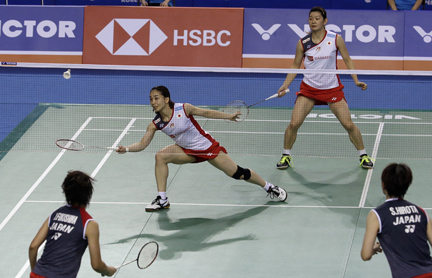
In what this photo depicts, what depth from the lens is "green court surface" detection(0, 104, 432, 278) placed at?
7562 millimetres

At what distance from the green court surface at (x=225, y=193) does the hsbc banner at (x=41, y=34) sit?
6.49 ft

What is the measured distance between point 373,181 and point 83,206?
540cm

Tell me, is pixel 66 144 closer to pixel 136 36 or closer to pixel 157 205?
pixel 157 205

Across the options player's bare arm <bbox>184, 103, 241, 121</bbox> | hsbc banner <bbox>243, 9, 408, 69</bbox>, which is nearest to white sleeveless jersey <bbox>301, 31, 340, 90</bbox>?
player's bare arm <bbox>184, 103, 241, 121</bbox>

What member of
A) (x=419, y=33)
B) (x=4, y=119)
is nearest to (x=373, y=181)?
(x=419, y=33)

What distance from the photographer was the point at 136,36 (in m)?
14.3

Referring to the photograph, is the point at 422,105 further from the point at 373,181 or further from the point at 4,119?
the point at 4,119

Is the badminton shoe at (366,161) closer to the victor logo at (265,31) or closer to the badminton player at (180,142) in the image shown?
the badminton player at (180,142)

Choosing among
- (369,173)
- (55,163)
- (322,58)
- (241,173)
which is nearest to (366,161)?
(369,173)

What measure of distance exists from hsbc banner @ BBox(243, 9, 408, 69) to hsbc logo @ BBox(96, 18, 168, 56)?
1.78m

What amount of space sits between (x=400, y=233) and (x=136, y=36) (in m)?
10.1

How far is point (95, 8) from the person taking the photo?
1444 cm

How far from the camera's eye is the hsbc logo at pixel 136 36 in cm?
1434

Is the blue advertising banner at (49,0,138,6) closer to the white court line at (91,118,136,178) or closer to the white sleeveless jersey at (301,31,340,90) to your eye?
the white court line at (91,118,136,178)
